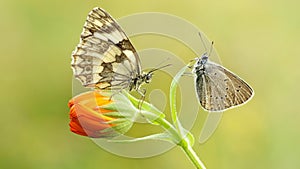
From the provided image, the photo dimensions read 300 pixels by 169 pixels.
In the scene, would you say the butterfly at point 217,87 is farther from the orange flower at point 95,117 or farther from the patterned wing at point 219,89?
the orange flower at point 95,117

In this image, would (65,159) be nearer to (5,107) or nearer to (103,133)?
(5,107)

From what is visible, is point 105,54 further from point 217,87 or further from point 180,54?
point 180,54

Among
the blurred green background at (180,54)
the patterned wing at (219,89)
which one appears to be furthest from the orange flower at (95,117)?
the blurred green background at (180,54)

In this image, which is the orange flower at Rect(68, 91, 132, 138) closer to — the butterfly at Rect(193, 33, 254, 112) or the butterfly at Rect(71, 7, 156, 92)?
the butterfly at Rect(71, 7, 156, 92)

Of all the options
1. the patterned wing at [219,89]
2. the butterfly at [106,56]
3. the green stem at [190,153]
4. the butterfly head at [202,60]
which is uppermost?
the butterfly at [106,56]

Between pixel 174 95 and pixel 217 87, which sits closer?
pixel 174 95

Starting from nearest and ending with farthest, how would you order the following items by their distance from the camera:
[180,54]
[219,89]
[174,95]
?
[174,95] < [219,89] < [180,54]

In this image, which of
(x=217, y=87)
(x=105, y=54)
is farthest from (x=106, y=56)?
(x=217, y=87)

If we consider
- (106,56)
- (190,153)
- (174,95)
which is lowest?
(190,153)
